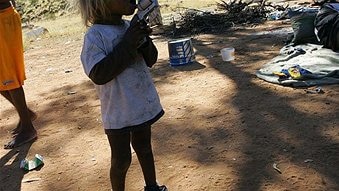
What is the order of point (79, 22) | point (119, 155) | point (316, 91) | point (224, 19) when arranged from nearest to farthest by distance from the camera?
1. point (119, 155)
2. point (316, 91)
3. point (224, 19)
4. point (79, 22)

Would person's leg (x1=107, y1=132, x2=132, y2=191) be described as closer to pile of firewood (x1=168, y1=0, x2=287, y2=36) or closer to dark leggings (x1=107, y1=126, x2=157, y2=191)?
dark leggings (x1=107, y1=126, x2=157, y2=191)

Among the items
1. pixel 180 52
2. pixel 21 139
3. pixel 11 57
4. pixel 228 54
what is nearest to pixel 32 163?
pixel 21 139

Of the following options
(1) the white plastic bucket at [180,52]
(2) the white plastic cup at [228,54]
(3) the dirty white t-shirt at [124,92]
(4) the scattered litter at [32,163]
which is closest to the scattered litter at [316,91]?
(2) the white plastic cup at [228,54]

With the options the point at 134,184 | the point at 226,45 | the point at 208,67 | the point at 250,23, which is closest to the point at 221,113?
the point at 134,184

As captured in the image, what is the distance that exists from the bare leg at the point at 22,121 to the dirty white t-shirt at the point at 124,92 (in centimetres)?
165

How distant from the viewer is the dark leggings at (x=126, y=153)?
91.5 inches

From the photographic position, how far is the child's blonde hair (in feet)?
7.03

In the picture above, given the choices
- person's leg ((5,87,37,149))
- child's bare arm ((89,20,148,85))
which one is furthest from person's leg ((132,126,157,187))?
person's leg ((5,87,37,149))

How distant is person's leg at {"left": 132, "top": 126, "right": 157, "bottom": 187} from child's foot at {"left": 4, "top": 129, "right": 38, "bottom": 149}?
5.39 feet

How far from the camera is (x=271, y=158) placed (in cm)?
296

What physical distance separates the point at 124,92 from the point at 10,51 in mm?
1770

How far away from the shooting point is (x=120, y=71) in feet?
6.99

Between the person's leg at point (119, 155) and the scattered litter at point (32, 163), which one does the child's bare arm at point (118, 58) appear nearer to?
the person's leg at point (119, 155)

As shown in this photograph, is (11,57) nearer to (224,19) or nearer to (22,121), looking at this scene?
(22,121)
